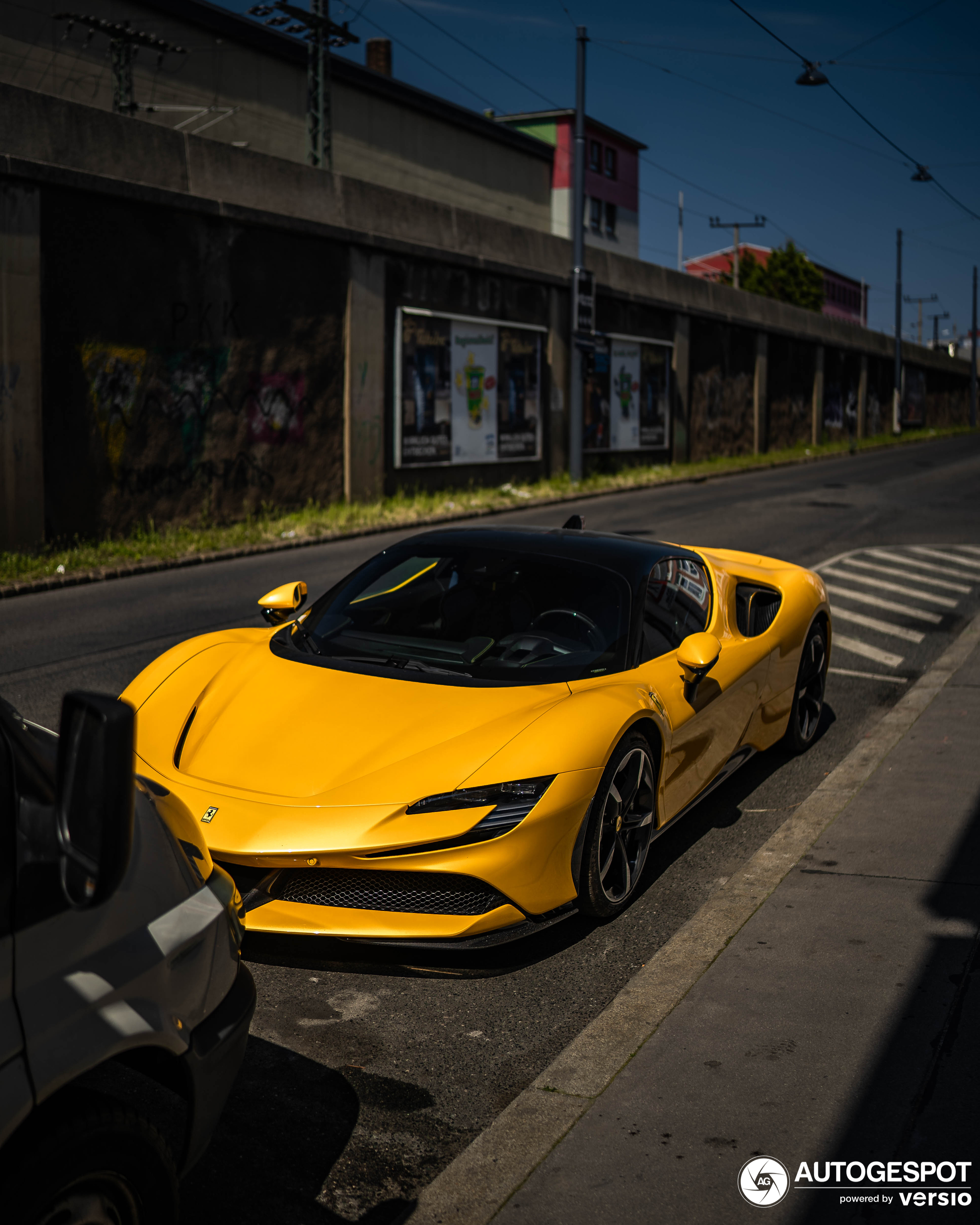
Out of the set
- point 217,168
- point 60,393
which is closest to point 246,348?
point 217,168

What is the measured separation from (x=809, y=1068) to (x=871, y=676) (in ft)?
18.8

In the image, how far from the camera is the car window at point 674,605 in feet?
16.5

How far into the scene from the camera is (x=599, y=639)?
486cm

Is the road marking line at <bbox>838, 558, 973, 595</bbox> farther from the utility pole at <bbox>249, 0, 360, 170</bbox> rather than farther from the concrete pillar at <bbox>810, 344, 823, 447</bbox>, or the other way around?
the concrete pillar at <bbox>810, 344, 823, 447</bbox>

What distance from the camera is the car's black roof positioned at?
5.21 metres

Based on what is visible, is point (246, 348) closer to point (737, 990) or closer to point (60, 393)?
point (60, 393)

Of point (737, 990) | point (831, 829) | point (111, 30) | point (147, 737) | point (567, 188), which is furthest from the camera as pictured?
point (567, 188)

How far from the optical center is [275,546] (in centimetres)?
1565

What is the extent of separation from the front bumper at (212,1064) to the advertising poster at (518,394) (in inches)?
852

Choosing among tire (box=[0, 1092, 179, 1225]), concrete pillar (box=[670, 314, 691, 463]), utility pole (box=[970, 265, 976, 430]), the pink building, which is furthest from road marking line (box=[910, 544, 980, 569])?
utility pole (box=[970, 265, 976, 430])

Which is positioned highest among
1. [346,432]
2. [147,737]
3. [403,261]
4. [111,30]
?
[111,30]

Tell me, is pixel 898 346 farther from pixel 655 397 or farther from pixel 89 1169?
pixel 89 1169

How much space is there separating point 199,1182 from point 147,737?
183 centimetres

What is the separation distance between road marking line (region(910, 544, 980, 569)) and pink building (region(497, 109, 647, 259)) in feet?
157
